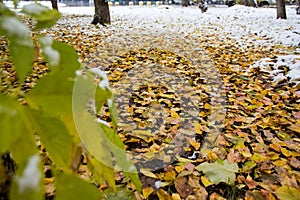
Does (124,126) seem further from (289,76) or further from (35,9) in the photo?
(289,76)

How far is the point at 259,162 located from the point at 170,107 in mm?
1185

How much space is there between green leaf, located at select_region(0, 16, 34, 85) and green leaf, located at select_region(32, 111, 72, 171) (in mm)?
63

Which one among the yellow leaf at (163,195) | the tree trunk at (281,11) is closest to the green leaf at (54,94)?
the yellow leaf at (163,195)

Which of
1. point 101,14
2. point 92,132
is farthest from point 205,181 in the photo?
point 101,14

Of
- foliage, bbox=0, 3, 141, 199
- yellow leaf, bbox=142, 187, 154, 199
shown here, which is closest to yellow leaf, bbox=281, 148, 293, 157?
yellow leaf, bbox=142, 187, 154, 199

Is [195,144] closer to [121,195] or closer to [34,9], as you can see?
[121,195]

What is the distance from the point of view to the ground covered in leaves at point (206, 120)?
1707mm

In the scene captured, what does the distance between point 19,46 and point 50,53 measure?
Answer: 0.04 m

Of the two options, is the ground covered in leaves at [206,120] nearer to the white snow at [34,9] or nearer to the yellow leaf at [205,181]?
the yellow leaf at [205,181]

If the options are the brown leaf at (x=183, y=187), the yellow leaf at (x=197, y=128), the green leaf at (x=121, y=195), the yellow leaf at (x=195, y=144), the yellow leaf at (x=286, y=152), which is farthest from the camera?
the yellow leaf at (x=197, y=128)

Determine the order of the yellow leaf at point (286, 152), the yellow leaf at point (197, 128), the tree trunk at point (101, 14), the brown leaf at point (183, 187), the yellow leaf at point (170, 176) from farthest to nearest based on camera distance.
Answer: the tree trunk at point (101, 14)
the yellow leaf at point (197, 128)
the yellow leaf at point (286, 152)
the yellow leaf at point (170, 176)
the brown leaf at point (183, 187)

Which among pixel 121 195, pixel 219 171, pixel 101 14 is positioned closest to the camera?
pixel 121 195

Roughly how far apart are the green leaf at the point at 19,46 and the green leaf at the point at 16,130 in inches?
1.9

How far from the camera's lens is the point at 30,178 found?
0.31 m
